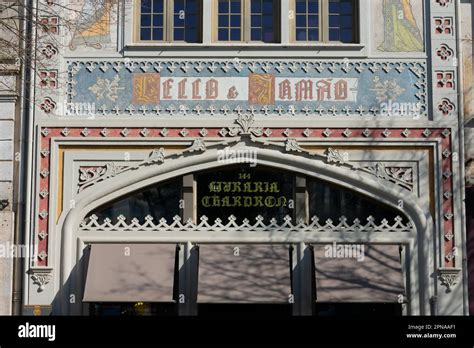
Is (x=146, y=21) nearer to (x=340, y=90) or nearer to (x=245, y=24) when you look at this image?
(x=245, y=24)

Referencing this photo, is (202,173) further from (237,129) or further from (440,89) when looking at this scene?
(440,89)

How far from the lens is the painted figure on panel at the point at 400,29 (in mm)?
22531

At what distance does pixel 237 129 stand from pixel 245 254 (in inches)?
95.3

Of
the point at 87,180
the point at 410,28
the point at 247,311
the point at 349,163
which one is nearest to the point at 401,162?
the point at 349,163

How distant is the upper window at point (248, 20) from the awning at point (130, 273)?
4394mm

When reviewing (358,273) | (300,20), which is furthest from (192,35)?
(358,273)

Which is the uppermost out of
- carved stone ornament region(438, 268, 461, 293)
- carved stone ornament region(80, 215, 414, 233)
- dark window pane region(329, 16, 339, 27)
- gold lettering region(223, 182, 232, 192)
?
dark window pane region(329, 16, 339, 27)

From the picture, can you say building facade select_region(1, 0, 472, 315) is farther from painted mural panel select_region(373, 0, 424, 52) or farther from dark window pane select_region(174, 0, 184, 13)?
dark window pane select_region(174, 0, 184, 13)

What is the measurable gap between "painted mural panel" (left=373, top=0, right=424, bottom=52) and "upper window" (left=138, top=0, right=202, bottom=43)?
354cm

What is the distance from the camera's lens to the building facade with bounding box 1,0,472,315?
2173cm

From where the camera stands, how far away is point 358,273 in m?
21.4

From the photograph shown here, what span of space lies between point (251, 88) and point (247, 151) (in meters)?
1.25

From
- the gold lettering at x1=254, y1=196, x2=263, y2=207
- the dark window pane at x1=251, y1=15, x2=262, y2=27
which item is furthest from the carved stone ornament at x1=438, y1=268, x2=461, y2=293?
the dark window pane at x1=251, y1=15, x2=262, y2=27

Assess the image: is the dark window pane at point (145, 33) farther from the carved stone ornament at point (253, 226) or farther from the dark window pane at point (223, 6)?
the carved stone ornament at point (253, 226)
